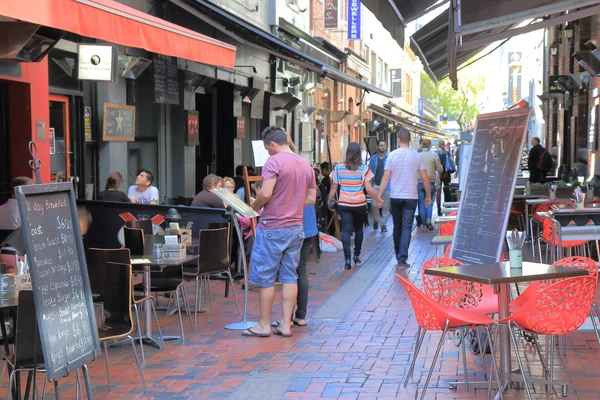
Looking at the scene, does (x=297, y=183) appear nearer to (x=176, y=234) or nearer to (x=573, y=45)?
(x=176, y=234)

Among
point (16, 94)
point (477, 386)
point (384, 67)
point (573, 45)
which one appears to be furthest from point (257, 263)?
point (384, 67)

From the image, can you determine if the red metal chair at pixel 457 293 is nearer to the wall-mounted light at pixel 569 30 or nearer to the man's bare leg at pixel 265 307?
the man's bare leg at pixel 265 307

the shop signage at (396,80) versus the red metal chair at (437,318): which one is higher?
the shop signage at (396,80)

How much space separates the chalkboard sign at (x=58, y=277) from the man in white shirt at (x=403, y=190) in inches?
296

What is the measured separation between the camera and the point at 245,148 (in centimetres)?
2314

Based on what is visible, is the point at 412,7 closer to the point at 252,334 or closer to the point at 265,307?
the point at 265,307

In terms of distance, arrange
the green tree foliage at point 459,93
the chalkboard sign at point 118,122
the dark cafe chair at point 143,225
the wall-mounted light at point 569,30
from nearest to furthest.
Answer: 1. the dark cafe chair at point 143,225
2. the chalkboard sign at point 118,122
3. the wall-mounted light at point 569,30
4. the green tree foliage at point 459,93

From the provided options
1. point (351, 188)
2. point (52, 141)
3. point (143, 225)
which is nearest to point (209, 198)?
point (143, 225)

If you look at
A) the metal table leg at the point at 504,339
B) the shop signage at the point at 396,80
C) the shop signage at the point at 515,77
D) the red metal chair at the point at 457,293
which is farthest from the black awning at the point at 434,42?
the shop signage at the point at 515,77

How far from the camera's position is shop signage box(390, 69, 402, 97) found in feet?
158

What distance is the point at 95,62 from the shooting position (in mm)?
11828

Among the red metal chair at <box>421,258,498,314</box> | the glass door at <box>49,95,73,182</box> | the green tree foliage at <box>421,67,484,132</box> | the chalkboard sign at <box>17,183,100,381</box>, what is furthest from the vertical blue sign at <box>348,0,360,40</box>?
the green tree foliage at <box>421,67,484,132</box>

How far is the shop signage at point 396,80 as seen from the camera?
158ft

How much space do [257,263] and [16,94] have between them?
436 centimetres
